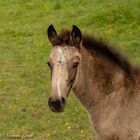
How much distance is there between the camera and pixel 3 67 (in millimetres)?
14273

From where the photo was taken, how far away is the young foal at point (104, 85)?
21.2 feet

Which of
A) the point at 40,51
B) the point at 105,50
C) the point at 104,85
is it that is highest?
the point at 105,50

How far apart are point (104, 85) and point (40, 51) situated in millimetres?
8817

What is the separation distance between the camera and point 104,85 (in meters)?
6.75

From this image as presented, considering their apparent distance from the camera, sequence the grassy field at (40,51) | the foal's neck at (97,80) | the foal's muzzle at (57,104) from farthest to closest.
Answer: the grassy field at (40,51)
the foal's neck at (97,80)
the foal's muzzle at (57,104)

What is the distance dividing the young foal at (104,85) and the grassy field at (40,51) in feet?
2.82

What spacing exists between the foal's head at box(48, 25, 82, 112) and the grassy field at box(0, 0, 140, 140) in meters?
1.38

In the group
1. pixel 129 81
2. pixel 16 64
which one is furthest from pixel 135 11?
pixel 129 81

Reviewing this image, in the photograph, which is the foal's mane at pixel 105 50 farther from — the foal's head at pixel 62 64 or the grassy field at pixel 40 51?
the grassy field at pixel 40 51

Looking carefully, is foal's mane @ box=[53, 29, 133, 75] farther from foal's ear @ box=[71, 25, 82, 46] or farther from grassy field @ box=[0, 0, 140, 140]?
grassy field @ box=[0, 0, 140, 140]

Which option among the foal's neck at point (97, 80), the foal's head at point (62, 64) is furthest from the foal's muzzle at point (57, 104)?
the foal's neck at point (97, 80)

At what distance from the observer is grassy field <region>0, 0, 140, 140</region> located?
10.1 metres

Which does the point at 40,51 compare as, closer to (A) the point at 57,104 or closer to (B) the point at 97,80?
(B) the point at 97,80

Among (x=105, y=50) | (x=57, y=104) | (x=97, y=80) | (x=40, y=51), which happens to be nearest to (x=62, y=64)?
(x=57, y=104)
